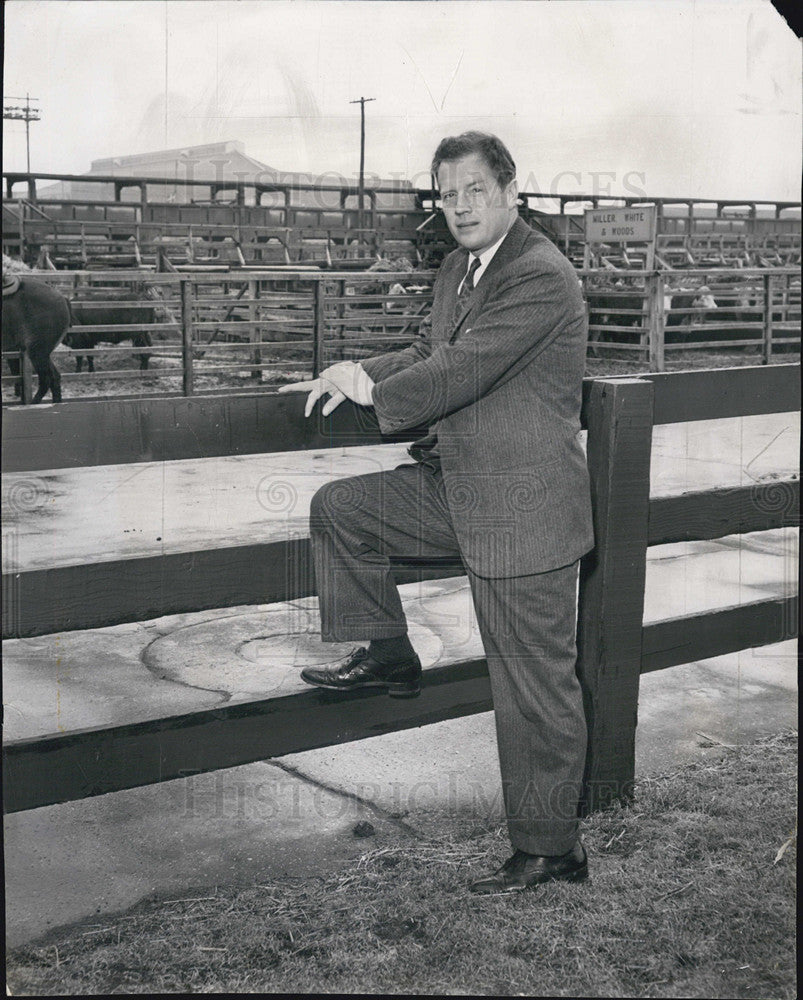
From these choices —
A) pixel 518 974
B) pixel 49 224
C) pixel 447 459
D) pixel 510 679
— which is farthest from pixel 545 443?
pixel 49 224

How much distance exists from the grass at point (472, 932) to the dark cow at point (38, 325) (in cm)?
876

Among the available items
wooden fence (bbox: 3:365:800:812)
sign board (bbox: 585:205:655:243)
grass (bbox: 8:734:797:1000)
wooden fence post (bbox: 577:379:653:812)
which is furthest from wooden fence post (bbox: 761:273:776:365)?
grass (bbox: 8:734:797:1000)

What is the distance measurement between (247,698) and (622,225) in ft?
42.6

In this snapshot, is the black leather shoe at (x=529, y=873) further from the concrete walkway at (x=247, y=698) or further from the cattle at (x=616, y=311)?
the cattle at (x=616, y=311)

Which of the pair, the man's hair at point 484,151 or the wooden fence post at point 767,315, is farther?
the wooden fence post at point 767,315

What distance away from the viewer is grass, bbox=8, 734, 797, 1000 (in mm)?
2406

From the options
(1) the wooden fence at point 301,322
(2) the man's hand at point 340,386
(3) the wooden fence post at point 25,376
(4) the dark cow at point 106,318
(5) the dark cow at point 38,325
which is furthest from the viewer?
(4) the dark cow at point 106,318

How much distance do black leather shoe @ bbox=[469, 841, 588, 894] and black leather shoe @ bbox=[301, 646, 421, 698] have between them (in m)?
0.46

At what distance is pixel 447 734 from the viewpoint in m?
4.05

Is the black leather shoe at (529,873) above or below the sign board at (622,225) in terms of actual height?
below

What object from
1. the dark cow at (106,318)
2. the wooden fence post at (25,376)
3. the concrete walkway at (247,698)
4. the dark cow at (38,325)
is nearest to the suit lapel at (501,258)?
the concrete walkway at (247,698)

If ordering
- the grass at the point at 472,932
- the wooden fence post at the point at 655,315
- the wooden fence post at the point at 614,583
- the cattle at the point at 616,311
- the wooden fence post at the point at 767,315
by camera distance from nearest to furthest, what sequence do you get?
the grass at the point at 472,932 → the wooden fence post at the point at 614,583 → the wooden fence post at the point at 767,315 → the wooden fence post at the point at 655,315 → the cattle at the point at 616,311

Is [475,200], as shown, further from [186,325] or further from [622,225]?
[622,225]

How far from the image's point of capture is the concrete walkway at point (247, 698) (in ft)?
10.1
